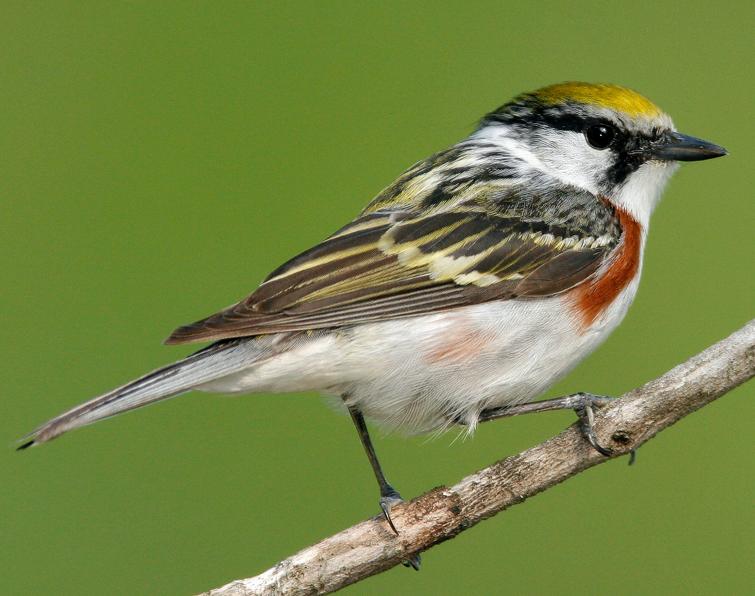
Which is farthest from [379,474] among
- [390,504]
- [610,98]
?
[610,98]

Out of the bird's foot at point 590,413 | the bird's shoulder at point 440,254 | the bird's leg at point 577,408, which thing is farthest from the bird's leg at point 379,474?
the bird's foot at point 590,413

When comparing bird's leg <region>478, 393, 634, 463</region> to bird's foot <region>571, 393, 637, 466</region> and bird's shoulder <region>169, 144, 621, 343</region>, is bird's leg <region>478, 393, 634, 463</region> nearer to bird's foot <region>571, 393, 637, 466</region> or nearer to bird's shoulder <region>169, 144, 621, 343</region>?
bird's foot <region>571, 393, 637, 466</region>

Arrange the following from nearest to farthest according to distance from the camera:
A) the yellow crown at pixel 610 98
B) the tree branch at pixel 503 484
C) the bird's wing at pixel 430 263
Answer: the tree branch at pixel 503 484
the bird's wing at pixel 430 263
the yellow crown at pixel 610 98

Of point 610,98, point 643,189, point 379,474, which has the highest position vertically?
point 610,98

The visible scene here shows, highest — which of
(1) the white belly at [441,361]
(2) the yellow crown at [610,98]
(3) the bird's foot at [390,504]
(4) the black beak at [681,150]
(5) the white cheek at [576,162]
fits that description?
(2) the yellow crown at [610,98]

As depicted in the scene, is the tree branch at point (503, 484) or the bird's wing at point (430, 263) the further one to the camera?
the bird's wing at point (430, 263)

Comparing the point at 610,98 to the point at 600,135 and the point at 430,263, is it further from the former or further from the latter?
the point at 430,263

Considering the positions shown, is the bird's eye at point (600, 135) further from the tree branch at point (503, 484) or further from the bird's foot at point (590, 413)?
the tree branch at point (503, 484)
